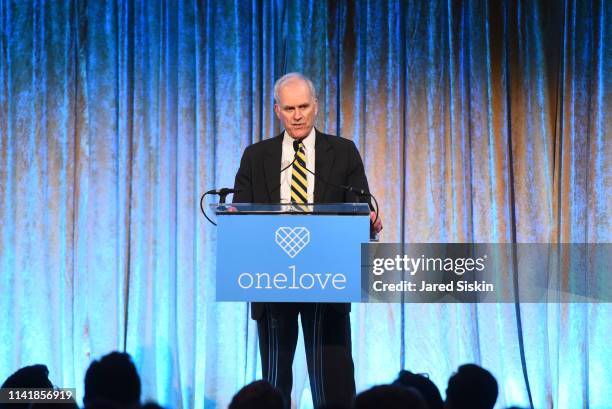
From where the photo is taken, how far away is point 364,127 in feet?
18.3

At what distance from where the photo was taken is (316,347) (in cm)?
345

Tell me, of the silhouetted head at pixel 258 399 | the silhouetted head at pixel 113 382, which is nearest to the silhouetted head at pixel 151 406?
the silhouetted head at pixel 258 399

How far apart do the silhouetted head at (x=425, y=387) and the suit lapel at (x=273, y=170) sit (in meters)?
0.93

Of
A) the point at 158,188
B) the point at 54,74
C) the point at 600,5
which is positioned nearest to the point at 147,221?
the point at 158,188

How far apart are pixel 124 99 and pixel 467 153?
2.37 m

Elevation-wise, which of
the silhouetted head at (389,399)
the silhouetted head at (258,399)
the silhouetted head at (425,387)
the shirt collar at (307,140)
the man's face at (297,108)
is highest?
the man's face at (297,108)

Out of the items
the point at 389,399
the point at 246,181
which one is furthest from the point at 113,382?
the point at 389,399

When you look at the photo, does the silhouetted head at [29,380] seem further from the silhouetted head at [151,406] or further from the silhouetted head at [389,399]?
the silhouetted head at [389,399]

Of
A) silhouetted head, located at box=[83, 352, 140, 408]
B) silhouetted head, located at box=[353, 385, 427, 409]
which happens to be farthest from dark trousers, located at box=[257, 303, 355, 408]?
silhouetted head, located at box=[353, 385, 427, 409]

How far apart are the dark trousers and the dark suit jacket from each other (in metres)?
0.49

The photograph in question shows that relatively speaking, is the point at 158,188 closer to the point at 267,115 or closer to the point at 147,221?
the point at 147,221

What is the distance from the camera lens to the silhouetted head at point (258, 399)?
2422 mm

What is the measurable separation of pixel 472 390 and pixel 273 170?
1253 millimetres

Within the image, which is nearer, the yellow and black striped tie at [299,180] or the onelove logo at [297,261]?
the onelove logo at [297,261]
